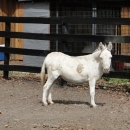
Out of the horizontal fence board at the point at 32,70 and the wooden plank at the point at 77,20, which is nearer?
the wooden plank at the point at 77,20

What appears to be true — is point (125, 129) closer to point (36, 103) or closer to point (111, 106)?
point (111, 106)

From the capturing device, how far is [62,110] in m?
8.27

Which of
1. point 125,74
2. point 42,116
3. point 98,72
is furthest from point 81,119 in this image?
point 125,74

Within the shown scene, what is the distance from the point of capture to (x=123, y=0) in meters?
14.3

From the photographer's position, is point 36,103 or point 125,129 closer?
point 125,129

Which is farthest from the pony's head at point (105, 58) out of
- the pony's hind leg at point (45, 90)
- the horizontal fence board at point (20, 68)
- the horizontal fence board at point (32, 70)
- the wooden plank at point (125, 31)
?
the wooden plank at point (125, 31)

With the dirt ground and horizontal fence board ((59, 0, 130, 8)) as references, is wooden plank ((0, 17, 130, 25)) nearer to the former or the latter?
the dirt ground

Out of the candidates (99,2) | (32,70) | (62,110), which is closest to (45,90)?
(62,110)

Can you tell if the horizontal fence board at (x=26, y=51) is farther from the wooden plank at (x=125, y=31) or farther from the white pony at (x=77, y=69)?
the wooden plank at (x=125, y=31)

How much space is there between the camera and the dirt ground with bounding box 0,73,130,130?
7060 mm

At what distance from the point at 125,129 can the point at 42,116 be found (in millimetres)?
1656

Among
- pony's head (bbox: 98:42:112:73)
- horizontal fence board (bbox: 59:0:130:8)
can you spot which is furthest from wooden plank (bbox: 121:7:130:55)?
pony's head (bbox: 98:42:112:73)

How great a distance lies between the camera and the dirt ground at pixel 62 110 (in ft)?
23.2

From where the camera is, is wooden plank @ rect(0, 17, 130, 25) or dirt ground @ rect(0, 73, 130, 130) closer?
dirt ground @ rect(0, 73, 130, 130)
